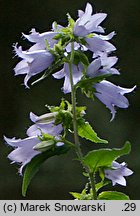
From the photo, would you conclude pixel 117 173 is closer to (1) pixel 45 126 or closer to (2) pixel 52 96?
(1) pixel 45 126

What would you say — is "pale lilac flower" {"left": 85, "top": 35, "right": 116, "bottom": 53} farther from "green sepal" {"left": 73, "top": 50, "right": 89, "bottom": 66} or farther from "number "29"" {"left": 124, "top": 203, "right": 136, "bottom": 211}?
"number "29"" {"left": 124, "top": 203, "right": 136, "bottom": 211}

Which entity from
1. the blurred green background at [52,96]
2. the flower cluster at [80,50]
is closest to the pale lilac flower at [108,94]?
the flower cluster at [80,50]

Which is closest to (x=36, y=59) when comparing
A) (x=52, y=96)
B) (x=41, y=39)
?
(x=41, y=39)

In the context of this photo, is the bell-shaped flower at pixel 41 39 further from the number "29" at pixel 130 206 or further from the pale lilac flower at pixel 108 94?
the number "29" at pixel 130 206

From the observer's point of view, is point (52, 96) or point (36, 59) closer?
point (36, 59)

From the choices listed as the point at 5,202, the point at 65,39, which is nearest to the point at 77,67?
the point at 65,39

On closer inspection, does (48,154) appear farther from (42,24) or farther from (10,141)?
(42,24)
